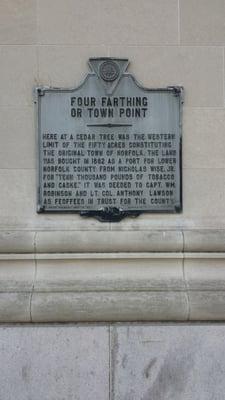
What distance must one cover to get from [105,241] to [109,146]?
0.81 m

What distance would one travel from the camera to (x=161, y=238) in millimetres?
4711

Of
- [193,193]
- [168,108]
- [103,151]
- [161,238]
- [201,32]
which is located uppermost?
[201,32]

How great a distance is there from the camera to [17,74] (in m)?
4.83

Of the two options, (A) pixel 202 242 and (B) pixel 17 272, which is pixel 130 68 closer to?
(A) pixel 202 242

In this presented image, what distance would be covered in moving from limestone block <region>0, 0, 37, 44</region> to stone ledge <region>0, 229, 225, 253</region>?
1.64m

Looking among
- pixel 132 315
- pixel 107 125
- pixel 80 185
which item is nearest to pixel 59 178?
pixel 80 185

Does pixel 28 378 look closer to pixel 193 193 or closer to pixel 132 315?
pixel 132 315

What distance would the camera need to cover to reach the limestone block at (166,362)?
4504mm

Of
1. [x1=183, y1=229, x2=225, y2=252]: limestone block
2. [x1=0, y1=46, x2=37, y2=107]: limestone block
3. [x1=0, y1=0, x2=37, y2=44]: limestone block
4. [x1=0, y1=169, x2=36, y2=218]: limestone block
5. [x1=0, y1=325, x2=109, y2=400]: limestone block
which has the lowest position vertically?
[x1=0, y1=325, x2=109, y2=400]: limestone block

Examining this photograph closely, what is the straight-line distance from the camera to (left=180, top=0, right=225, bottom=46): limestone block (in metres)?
4.88

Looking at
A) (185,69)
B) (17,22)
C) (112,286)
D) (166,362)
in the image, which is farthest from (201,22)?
(166,362)

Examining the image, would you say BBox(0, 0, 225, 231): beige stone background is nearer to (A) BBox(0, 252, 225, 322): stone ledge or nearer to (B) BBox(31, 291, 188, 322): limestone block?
(A) BBox(0, 252, 225, 322): stone ledge

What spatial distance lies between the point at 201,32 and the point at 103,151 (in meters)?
1.33

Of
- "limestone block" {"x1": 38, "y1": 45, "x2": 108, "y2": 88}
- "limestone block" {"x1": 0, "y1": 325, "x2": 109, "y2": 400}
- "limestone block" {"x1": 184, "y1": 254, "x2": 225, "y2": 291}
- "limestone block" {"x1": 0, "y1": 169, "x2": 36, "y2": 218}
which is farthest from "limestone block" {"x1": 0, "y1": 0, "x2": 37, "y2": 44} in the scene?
"limestone block" {"x1": 0, "y1": 325, "x2": 109, "y2": 400}
